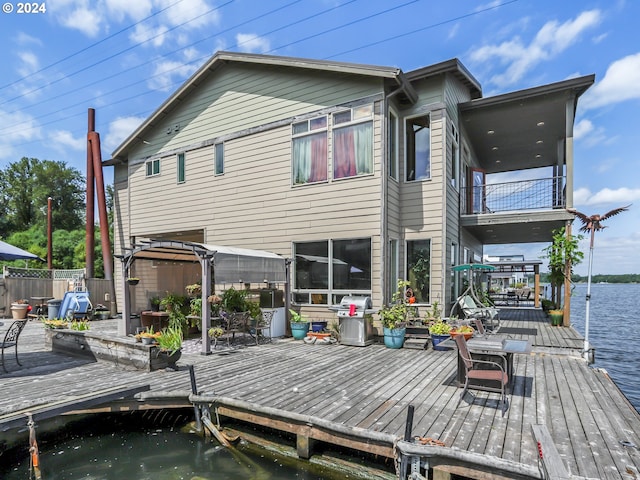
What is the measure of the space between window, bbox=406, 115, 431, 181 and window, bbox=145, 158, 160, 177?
9.29m

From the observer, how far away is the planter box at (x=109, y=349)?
21.2 feet

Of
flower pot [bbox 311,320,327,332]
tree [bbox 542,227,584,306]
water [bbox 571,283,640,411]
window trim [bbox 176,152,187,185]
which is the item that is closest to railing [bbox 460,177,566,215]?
tree [bbox 542,227,584,306]

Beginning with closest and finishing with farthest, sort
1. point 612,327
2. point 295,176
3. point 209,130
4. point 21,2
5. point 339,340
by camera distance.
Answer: point 339,340 < point 21,2 < point 295,176 < point 209,130 < point 612,327

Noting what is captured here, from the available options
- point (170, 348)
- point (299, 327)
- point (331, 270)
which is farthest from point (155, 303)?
point (331, 270)

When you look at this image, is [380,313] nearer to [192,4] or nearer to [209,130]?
[209,130]

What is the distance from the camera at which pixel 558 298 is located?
1304 cm

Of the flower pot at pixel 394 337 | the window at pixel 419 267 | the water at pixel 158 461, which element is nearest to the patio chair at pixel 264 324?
the flower pot at pixel 394 337

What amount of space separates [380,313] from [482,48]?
1047 cm

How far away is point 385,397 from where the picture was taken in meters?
5.05

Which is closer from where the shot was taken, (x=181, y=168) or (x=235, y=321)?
(x=235, y=321)

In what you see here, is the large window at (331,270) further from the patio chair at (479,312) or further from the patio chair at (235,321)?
the patio chair at (479,312)

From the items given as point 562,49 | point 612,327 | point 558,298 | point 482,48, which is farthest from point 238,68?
point 612,327

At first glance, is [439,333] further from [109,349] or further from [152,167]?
[152,167]

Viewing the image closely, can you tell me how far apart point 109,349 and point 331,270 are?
526 cm
